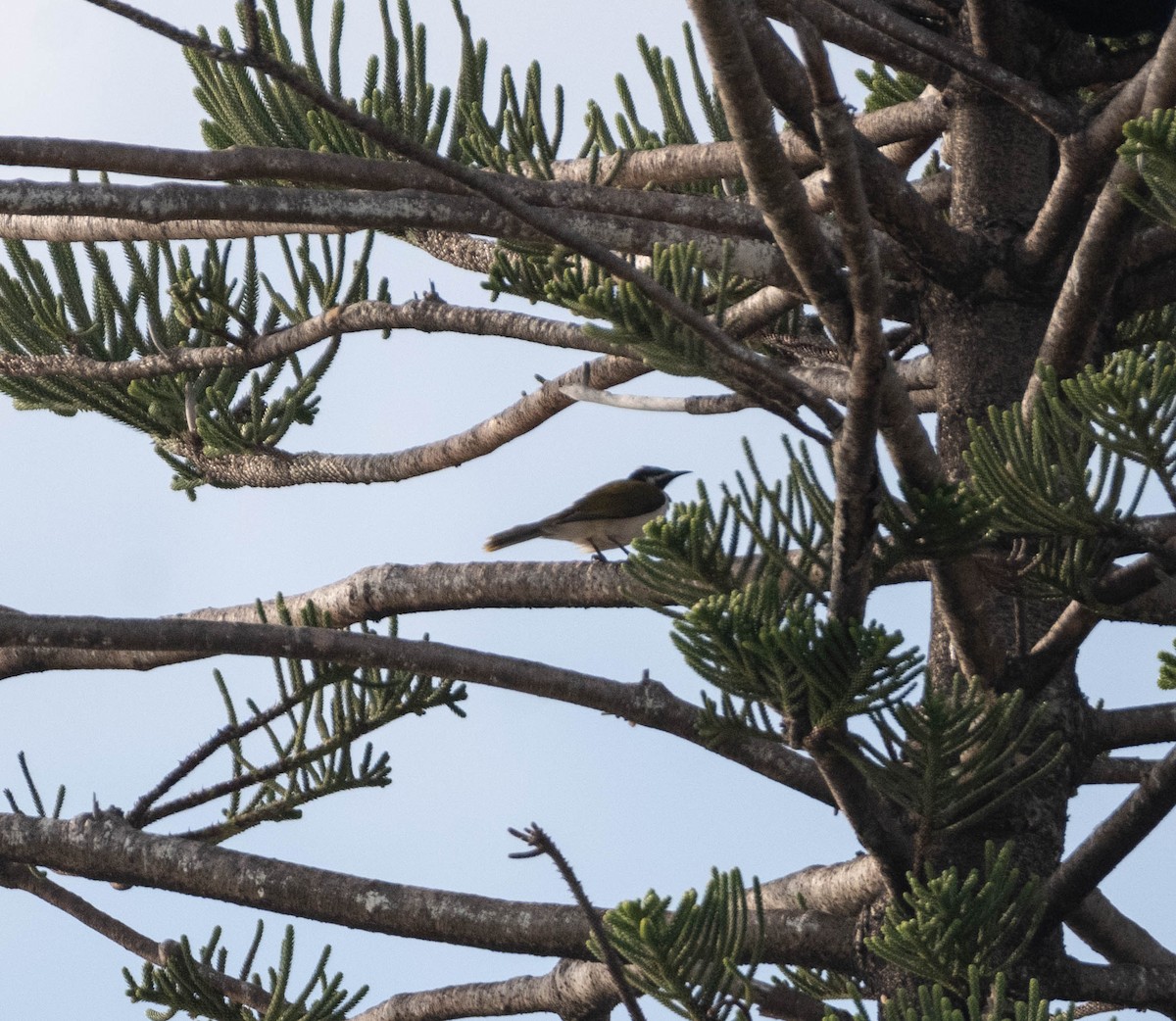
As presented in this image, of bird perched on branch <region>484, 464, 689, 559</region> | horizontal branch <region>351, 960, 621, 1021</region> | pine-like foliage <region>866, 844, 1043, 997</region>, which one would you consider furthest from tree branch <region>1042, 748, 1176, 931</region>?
bird perched on branch <region>484, 464, 689, 559</region>

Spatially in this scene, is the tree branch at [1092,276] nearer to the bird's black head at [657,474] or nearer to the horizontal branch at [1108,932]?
the horizontal branch at [1108,932]

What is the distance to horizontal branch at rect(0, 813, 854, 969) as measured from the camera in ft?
11.5

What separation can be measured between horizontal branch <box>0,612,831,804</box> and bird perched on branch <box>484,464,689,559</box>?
10.2ft

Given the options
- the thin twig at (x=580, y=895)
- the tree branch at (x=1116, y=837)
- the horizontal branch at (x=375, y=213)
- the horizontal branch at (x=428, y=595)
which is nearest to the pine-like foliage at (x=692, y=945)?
the thin twig at (x=580, y=895)

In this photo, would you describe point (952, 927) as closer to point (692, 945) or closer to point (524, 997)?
point (692, 945)

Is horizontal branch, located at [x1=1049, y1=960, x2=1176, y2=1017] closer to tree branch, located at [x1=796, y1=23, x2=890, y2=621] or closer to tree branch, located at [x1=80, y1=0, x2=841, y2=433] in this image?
tree branch, located at [x1=796, y1=23, x2=890, y2=621]

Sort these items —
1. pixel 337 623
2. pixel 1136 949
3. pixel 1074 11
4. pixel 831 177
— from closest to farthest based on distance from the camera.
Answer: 1. pixel 831 177
2. pixel 1074 11
3. pixel 1136 949
4. pixel 337 623

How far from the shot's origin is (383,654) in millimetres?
3285

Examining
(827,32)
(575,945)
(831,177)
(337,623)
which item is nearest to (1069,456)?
(831,177)

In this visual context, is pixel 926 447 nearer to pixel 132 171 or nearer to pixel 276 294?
pixel 132 171

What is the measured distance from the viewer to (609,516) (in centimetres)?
675

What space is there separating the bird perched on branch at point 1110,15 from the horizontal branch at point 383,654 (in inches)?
86.2

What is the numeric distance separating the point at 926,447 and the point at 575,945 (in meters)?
1.48

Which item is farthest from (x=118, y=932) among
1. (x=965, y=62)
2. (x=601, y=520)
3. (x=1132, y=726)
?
(x=965, y=62)
